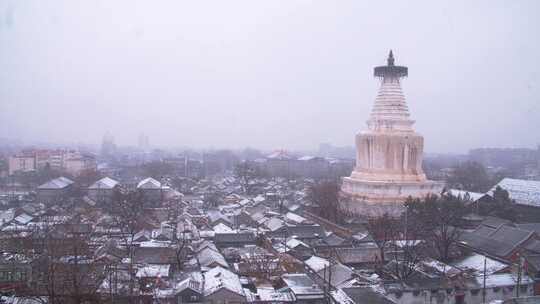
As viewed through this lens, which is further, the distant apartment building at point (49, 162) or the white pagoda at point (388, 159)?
the distant apartment building at point (49, 162)

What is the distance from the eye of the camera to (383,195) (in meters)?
25.2

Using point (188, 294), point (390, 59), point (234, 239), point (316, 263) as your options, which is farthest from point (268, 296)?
point (390, 59)

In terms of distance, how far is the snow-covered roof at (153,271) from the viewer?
14.0 m

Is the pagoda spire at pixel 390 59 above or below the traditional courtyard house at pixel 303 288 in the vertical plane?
above

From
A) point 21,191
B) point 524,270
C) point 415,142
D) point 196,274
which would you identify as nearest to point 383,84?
point 415,142

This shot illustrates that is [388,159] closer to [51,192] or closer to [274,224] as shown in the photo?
[274,224]

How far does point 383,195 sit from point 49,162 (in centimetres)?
4210

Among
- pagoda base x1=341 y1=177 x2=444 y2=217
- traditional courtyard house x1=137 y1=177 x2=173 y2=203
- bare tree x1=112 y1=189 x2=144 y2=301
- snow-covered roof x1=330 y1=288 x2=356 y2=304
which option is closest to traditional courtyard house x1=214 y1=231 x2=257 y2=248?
bare tree x1=112 y1=189 x2=144 y2=301

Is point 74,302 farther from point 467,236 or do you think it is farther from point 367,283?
point 467,236

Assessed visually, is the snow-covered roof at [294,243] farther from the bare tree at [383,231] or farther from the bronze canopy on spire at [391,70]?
the bronze canopy on spire at [391,70]

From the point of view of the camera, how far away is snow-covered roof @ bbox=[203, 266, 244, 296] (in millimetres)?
12430

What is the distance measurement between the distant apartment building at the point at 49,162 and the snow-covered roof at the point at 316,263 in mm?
37993

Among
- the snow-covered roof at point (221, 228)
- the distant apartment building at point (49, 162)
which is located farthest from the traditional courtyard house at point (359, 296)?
the distant apartment building at point (49, 162)

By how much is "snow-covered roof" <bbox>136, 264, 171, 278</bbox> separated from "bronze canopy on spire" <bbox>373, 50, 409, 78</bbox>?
18115mm
